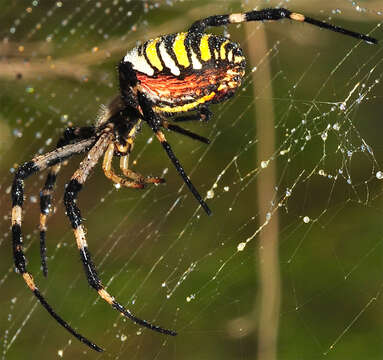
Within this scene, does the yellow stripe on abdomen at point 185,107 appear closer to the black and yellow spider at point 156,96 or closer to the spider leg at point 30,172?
the black and yellow spider at point 156,96

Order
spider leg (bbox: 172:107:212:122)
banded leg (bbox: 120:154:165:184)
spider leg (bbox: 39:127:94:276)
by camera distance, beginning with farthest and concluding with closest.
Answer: spider leg (bbox: 39:127:94:276)
banded leg (bbox: 120:154:165:184)
spider leg (bbox: 172:107:212:122)

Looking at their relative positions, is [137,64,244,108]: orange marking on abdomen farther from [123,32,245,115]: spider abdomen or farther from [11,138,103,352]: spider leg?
[11,138,103,352]: spider leg

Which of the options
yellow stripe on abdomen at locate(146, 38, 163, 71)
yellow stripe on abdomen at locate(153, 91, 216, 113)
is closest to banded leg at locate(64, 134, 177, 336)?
yellow stripe on abdomen at locate(153, 91, 216, 113)

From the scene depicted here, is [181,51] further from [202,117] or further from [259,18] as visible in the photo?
[202,117]

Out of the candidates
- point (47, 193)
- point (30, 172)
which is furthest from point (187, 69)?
point (47, 193)

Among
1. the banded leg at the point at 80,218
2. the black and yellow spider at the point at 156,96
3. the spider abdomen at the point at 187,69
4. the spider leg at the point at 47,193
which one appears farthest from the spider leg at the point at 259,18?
the spider leg at the point at 47,193
